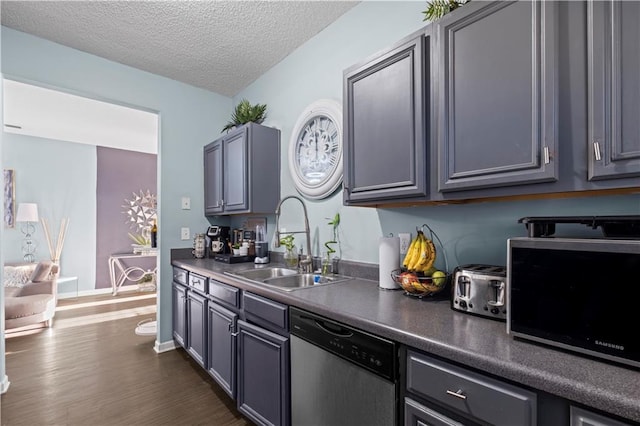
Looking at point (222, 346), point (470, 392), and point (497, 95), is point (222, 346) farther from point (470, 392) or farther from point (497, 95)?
point (497, 95)

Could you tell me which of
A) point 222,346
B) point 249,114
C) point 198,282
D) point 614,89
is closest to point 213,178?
point 249,114

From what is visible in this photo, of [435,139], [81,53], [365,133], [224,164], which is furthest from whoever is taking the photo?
[224,164]

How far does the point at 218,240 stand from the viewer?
10.2 feet

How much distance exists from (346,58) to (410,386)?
1.98 meters

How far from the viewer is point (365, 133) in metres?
1.53

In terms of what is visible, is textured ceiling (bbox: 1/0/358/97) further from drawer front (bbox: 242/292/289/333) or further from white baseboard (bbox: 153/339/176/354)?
white baseboard (bbox: 153/339/176/354)

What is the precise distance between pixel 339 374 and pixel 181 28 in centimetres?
254

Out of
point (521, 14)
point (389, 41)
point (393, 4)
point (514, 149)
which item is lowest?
point (514, 149)

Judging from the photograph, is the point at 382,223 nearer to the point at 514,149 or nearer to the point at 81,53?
the point at 514,149

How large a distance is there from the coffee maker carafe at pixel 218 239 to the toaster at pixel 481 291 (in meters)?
2.45

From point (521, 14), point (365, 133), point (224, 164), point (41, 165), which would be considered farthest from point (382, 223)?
point (41, 165)

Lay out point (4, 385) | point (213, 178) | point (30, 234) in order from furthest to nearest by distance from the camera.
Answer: point (30, 234), point (213, 178), point (4, 385)

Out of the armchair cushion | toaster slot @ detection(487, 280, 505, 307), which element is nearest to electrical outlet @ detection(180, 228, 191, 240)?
the armchair cushion

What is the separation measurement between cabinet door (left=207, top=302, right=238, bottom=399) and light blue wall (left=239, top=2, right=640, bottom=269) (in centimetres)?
81
